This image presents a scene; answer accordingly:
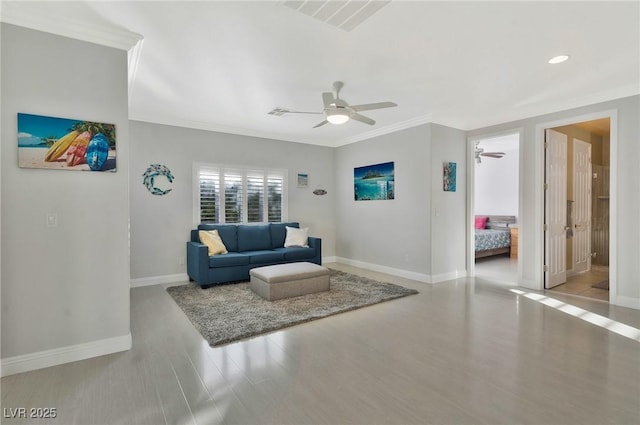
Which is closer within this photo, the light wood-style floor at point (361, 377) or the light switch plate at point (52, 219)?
the light wood-style floor at point (361, 377)

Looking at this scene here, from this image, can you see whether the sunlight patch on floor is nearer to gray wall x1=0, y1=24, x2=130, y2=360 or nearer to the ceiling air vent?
the ceiling air vent

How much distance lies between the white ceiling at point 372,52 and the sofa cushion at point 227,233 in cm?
191

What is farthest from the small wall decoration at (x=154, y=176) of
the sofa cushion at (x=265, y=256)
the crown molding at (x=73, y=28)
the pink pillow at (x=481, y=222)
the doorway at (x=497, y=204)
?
the pink pillow at (x=481, y=222)

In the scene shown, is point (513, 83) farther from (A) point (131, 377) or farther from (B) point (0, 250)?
(B) point (0, 250)

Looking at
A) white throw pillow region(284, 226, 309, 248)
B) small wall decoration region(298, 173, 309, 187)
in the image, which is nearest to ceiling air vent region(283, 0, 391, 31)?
white throw pillow region(284, 226, 309, 248)

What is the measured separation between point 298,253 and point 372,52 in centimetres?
364

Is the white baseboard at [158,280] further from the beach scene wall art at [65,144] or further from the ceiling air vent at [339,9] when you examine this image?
→ the ceiling air vent at [339,9]

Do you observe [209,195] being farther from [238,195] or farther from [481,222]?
[481,222]

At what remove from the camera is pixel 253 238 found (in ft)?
19.0

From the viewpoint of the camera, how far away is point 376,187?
→ 6246mm

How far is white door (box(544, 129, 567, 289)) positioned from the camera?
4.87m

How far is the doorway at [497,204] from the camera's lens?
7.25m

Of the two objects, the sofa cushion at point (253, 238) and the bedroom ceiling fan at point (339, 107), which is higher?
the bedroom ceiling fan at point (339, 107)

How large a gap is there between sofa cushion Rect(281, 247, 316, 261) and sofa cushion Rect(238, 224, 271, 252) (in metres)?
0.39
